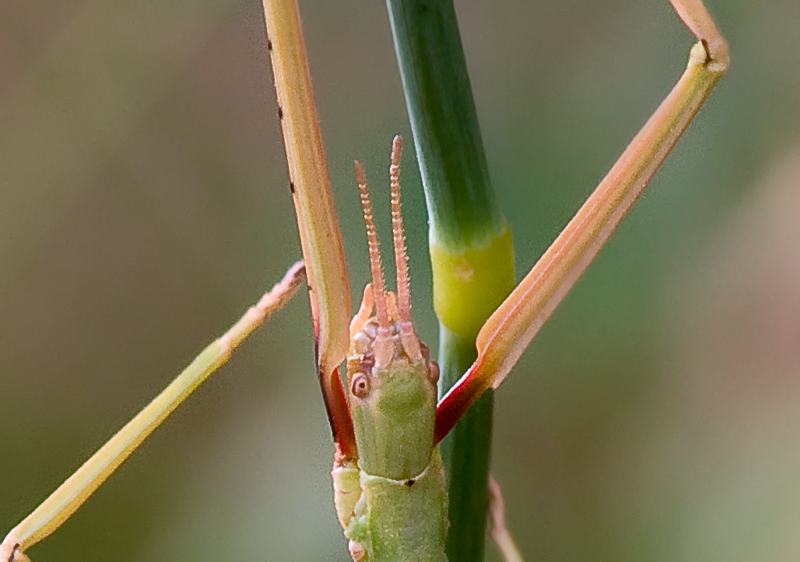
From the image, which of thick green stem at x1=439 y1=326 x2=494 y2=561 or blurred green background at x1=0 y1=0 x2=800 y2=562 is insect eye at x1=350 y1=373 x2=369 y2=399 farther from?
blurred green background at x1=0 y1=0 x2=800 y2=562

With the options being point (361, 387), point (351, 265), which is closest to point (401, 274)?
point (361, 387)

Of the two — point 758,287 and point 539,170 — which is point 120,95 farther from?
point 758,287

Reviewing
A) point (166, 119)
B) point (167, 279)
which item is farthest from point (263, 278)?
point (166, 119)

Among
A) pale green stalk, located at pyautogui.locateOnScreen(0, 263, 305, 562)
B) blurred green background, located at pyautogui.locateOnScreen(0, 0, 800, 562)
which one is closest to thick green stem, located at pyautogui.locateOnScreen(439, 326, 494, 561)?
pale green stalk, located at pyautogui.locateOnScreen(0, 263, 305, 562)

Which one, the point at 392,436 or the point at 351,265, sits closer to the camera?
the point at 392,436

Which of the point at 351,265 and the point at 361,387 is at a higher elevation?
the point at 361,387

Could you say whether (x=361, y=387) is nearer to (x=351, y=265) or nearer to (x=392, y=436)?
(x=392, y=436)
